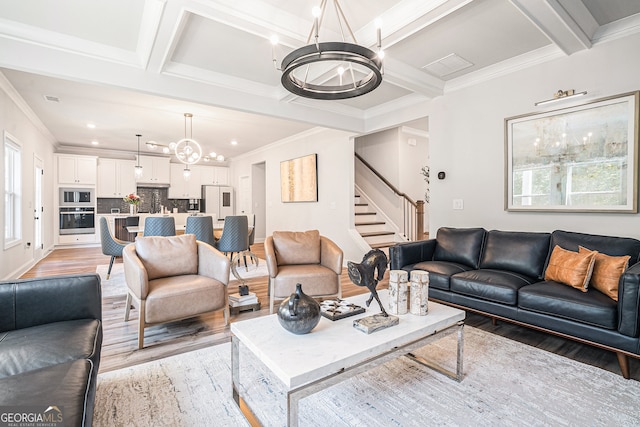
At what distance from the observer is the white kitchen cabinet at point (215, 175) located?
32.5ft

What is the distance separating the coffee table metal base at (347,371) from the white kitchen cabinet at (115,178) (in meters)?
8.45

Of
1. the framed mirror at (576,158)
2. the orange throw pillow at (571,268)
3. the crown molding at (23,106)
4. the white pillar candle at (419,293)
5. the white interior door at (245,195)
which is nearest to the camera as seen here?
the white pillar candle at (419,293)

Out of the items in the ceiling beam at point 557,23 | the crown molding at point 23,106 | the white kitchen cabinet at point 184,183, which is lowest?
the white kitchen cabinet at point 184,183

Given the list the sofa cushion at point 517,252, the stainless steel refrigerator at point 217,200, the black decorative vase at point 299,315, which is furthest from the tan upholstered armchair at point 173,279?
the stainless steel refrigerator at point 217,200

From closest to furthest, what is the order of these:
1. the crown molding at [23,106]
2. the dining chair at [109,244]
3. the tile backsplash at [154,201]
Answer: the crown molding at [23,106] → the dining chair at [109,244] → the tile backsplash at [154,201]

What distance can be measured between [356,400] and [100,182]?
9.07 meters

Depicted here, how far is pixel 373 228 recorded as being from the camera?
6594 mm

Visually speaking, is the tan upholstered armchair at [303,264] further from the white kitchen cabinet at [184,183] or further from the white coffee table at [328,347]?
the white kitchen cabinet at [184,183]

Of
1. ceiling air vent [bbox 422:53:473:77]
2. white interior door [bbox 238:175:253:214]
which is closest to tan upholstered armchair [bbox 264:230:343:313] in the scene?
ceiling air vent [bbox 422:53:473:77]

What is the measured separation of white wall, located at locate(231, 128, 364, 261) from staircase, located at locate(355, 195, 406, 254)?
1.52 feet

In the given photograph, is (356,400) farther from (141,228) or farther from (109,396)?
(141,228)

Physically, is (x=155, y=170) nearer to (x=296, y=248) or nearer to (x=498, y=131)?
(x=296, y=248)

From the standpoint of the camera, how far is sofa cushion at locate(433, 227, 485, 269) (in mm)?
3382

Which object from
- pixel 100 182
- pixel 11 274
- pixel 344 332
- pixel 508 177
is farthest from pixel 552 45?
pixel 100 182
